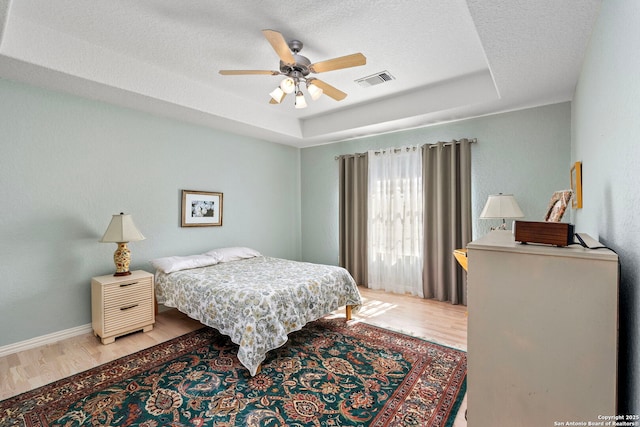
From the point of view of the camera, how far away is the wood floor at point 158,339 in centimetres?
222

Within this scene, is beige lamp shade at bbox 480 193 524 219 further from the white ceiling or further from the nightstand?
the nightstand

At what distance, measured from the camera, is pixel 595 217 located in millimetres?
1826

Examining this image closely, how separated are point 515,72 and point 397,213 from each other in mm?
2308

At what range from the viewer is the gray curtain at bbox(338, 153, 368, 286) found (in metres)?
4.69

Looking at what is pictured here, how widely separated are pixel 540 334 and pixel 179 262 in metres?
3.37

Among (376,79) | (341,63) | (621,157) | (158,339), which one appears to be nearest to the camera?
(621,157)

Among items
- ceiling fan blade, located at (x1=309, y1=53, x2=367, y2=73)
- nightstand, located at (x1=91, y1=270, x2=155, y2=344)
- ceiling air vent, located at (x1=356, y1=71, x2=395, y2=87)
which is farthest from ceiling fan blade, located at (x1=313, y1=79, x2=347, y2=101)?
nightstand, located at (x1=91, y1=270, x2=155, y2=344)

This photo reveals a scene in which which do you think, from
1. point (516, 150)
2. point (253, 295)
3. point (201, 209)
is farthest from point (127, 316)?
point (516, 150)

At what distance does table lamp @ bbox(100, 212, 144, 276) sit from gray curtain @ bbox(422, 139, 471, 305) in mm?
3620

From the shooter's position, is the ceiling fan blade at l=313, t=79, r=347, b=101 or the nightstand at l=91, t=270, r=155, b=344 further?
the nightstand at l=91, t=270, r=155, b=344

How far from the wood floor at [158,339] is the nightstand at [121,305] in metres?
0.10

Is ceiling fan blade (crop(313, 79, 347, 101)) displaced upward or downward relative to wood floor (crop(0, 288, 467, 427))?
upward

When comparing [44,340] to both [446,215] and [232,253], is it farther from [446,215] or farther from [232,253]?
[446,215]

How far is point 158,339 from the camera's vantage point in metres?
2.85
